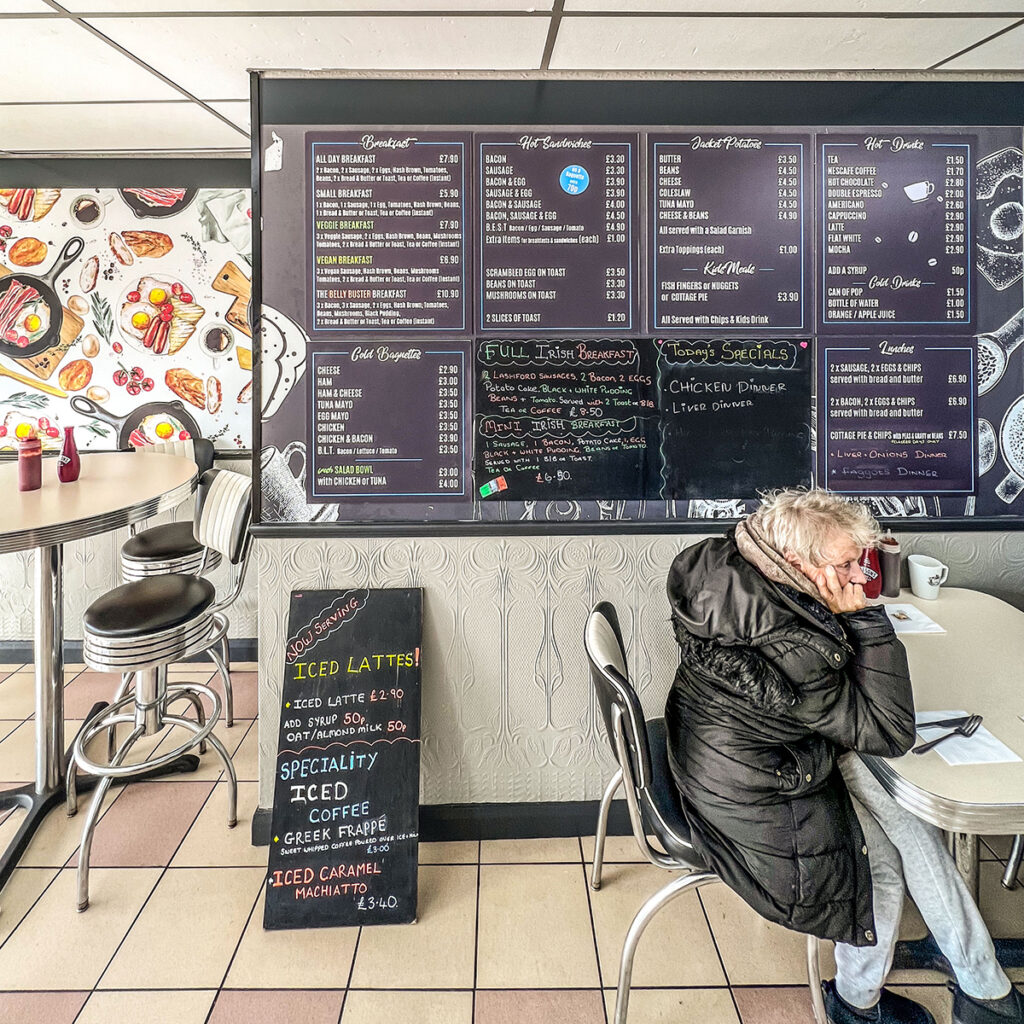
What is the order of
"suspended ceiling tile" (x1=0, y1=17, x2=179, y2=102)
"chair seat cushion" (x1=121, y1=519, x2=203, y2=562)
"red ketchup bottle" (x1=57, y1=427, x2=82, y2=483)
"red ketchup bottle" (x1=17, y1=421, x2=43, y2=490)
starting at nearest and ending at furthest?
1. "suspended ceiling tile" (x1=0, y1=17, x2=179, y2=102)
2. "red ketchup bottle" (x1=17, y1=421, x2=43, y2=490)
3. "red ketchup bottle" (x1=57, y1=427, x2=82, y2=483)
4. "chair seat cushion" (x1=121, y1=519, x2=203, y2=562)

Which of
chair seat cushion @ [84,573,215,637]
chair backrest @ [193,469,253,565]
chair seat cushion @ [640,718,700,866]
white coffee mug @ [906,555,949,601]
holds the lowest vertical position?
chair seat cushion @ [640,718,700,866]

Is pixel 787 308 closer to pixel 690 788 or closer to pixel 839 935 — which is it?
pixel 690 788

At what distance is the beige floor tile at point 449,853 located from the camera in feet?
7.07

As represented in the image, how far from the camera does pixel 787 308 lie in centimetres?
219

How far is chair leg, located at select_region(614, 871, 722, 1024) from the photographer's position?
147 centimetres

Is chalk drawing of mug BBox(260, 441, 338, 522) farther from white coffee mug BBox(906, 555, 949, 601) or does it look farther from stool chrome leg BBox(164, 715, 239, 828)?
white coffee mug BBox(906, 555, 949, 601)

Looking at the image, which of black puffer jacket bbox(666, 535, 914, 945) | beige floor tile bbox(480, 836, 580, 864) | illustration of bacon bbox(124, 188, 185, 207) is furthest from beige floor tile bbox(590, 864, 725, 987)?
illustration of bacon bbox(124, 188, 185, 207)

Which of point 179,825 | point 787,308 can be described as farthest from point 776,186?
point 179,825

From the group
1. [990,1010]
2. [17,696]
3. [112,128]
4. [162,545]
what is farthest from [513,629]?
[112,128]

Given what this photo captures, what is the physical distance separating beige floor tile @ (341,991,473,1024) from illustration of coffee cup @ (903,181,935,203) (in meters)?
2.76

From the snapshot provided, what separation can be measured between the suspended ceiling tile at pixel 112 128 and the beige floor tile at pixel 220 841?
2.68 meters

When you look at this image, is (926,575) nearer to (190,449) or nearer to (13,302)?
(190,449)

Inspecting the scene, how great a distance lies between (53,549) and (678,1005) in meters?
2.46

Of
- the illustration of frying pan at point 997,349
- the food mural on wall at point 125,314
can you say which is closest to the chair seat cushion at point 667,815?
the illustration of frying pan at point 997,349
